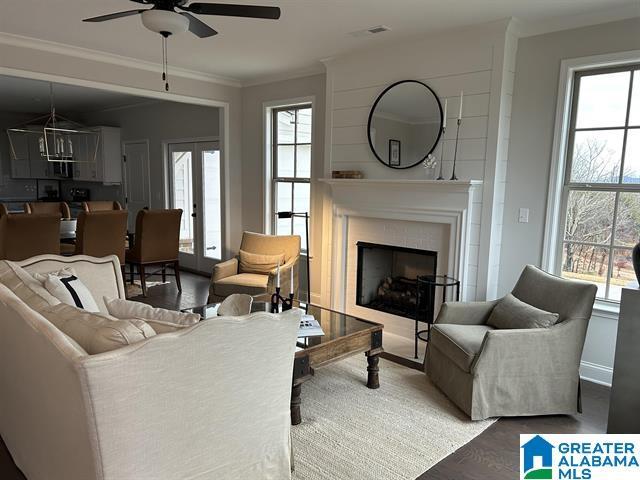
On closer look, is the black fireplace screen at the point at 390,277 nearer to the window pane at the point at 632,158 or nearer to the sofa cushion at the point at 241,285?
the sofa cushion at the point at 241,285

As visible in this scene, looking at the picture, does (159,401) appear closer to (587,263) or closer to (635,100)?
(587,263)

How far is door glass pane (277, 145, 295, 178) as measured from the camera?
5.61 m

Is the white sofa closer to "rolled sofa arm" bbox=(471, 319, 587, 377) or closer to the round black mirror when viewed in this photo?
"rolled sofa arm" bbox=(471, 319, 587, 377)

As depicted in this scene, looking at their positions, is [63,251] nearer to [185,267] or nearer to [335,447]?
[185,267]

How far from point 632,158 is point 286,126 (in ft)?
11.8

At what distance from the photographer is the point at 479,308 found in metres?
3.41

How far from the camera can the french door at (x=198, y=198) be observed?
6.84 m

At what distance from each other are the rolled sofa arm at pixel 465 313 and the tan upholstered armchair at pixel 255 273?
5.21 ft

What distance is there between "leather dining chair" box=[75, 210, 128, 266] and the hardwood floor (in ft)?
8.80

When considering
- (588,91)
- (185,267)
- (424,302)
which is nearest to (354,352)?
(424,302)

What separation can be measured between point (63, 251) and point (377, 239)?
3743 mm

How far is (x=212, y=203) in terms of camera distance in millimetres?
6926

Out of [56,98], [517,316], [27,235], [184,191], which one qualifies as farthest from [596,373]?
[56,98]

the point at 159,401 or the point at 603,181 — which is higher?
the point at 603,181
